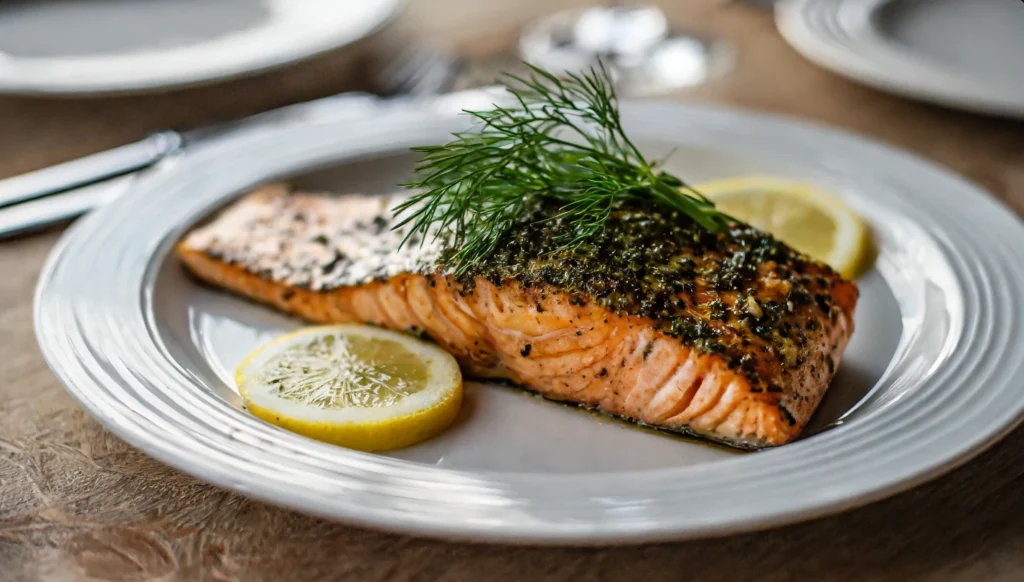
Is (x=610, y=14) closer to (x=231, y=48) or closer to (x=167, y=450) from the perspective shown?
(x=231, y=48)

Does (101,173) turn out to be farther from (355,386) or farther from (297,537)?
(297,537)

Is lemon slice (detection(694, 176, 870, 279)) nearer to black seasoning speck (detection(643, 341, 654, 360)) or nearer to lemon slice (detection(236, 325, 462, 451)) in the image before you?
black seasoning speck (detection(643, 341, 654, 360))

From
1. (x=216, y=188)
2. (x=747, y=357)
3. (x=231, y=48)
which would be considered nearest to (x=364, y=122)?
(x=216, y=188)

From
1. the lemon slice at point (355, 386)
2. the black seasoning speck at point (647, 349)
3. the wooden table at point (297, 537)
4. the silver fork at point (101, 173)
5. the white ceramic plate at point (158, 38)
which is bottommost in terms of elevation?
the wooden table at point (297, 537)

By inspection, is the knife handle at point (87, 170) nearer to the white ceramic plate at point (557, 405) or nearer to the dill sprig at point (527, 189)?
the white ceramic plate at point (557, 405)

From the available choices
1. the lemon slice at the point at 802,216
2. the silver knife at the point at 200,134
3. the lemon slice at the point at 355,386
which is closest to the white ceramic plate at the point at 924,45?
the lemon slice at the point at 802,216

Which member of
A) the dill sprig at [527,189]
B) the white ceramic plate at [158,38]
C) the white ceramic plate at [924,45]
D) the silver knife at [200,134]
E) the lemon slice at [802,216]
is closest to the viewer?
the dill sprig at [527,189]

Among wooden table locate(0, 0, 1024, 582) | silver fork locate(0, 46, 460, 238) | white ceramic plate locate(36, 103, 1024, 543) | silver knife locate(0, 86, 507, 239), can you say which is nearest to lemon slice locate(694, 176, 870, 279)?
white ceramic plate locate(36, 103, 1024, 543)
